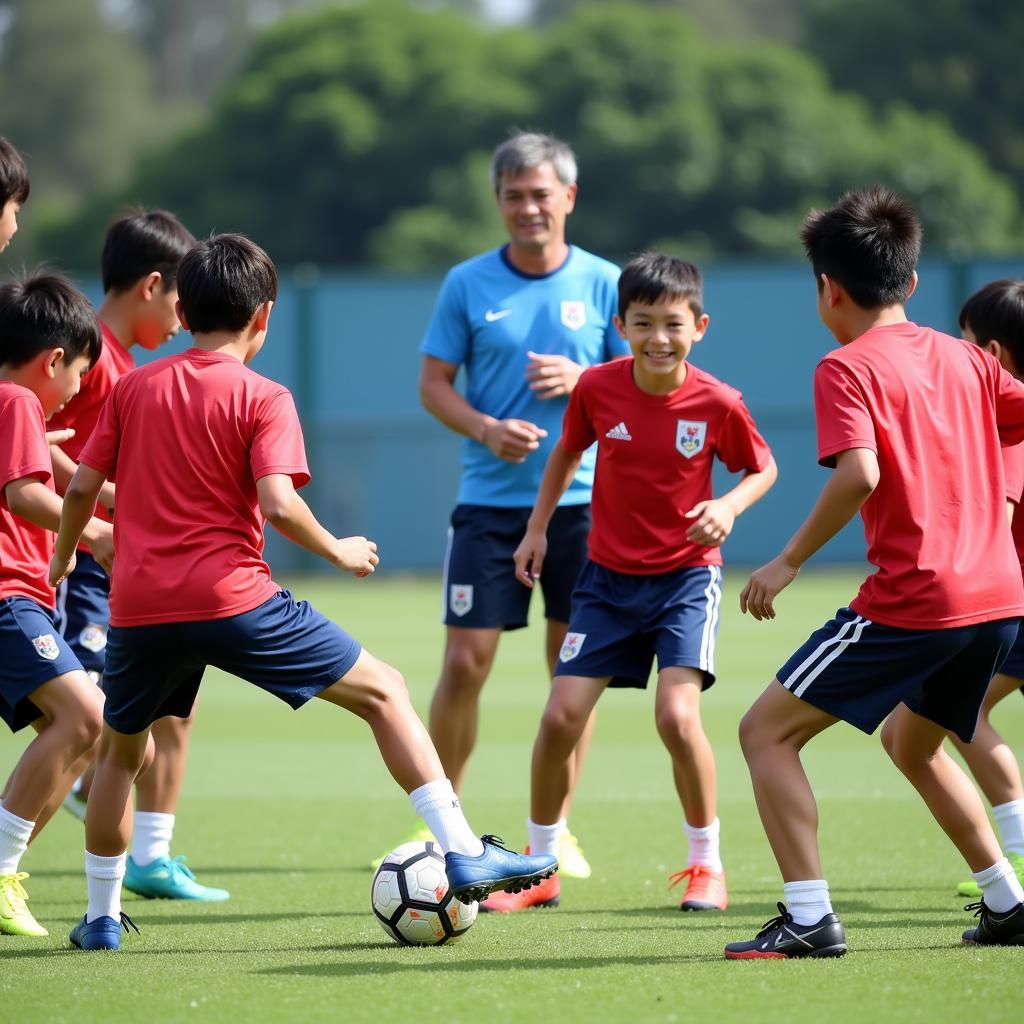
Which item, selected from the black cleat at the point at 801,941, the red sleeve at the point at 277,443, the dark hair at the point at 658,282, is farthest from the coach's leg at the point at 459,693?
the black cleat at the point at 801,941

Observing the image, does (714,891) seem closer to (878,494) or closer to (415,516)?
(878,494)

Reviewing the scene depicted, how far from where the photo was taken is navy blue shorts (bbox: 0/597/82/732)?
5180 mm

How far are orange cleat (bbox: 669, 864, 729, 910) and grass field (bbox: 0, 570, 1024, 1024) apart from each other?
0.25 ft

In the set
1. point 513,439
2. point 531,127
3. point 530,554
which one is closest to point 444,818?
point 530,554

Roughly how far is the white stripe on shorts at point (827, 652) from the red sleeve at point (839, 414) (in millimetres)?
446

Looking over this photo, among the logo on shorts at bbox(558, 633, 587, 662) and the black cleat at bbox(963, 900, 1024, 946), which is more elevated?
the logo on shorts at bbox(558, 633, 587, 662)

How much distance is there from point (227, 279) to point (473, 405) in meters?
2.11

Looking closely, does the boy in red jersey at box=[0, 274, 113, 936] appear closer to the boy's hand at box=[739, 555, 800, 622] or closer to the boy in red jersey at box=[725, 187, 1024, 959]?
the boy's hand at box=[739, 555, 800, 622]

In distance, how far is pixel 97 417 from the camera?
600 centimetres

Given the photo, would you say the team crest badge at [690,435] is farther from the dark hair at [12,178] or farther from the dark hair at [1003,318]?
the dark hair at [12,178]

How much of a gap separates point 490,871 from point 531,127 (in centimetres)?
3832

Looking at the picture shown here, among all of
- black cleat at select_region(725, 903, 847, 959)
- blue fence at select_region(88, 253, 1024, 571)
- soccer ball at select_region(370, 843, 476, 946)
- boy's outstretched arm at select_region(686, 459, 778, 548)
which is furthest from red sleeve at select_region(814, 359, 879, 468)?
blue fence at select_region(88, 253, 1024, 571)

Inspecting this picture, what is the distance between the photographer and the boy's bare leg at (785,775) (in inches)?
182

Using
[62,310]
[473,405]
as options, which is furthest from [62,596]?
[473,405]
